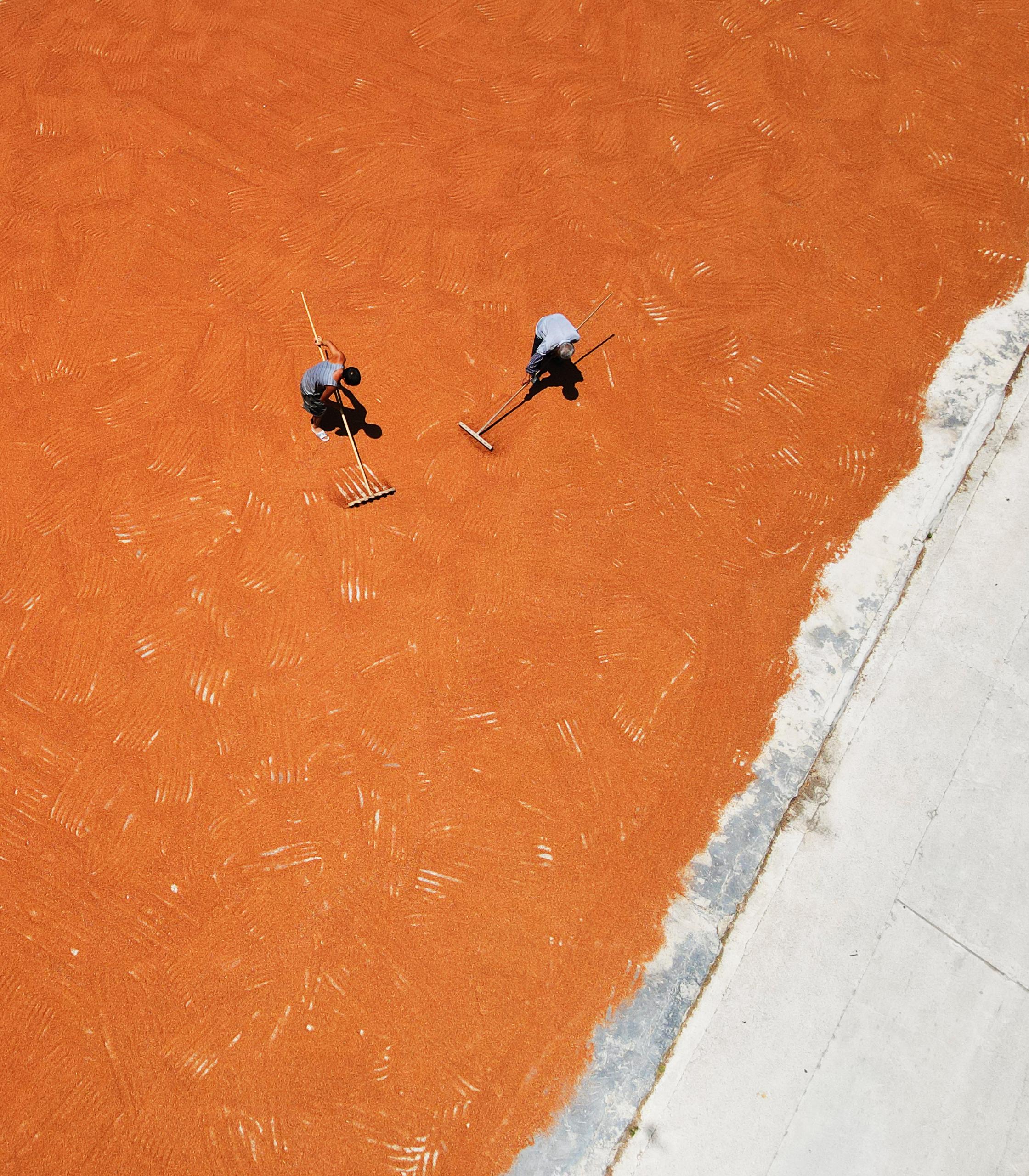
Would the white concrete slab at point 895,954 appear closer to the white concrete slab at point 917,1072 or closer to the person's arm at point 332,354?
the white concrete slab at point 917,1072

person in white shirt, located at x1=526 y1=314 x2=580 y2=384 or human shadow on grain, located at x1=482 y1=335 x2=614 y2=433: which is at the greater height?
person in white shirt, located at x1=526 y1=314 x2=580 y2=384

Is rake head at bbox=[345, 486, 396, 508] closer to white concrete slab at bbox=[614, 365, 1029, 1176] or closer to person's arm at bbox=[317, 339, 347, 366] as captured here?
person's arm at bbox=[317, 339, 347, 366]

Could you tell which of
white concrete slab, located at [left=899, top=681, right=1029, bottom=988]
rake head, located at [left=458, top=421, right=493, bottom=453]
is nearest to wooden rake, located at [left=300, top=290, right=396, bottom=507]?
rake head, located at [left=458, top=421, right=493, bottom=453]

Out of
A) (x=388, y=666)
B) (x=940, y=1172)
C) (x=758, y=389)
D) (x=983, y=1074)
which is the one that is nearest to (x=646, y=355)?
(x=758, y=389)

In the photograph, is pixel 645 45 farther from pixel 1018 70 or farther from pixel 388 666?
A: pixel 388 666

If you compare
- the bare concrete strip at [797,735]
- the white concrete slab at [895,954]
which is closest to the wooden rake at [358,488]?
the bare concrete strip at [797,735]

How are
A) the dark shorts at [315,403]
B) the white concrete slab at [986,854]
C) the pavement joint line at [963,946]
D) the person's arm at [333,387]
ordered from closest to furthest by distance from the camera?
the pavement joint line at [963,946] < the white concrete slab at [986,854] < the person's arm at [333,387] < the dark shorts at [315,403]
